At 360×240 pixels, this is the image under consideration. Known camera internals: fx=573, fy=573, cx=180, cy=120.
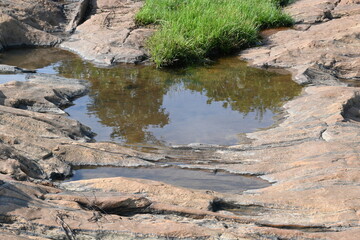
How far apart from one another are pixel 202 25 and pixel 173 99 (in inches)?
112

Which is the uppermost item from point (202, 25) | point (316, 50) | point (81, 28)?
point (202, 25)

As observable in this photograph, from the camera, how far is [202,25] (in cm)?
1088

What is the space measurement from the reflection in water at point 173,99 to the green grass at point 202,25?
0.37 metres

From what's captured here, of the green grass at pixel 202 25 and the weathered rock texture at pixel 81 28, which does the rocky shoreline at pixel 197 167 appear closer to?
the weathered rock texture at pixel 81 28

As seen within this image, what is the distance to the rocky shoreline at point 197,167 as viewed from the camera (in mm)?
3678

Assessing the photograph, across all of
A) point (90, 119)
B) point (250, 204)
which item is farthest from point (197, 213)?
point (90, 119)

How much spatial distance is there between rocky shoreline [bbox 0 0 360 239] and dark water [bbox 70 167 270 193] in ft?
0.33

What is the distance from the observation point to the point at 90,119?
24.4 feet

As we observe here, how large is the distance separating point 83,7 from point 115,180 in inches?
330

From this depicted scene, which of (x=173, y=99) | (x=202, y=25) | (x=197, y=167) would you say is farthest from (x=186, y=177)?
(x=202, y=25)

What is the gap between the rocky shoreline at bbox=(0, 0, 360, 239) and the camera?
368cm

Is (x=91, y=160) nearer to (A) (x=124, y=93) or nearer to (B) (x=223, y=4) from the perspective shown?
(A) (x=124, y=93)

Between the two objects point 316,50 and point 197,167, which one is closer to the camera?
A: point 197,167

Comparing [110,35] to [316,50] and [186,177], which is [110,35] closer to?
[316,50]
